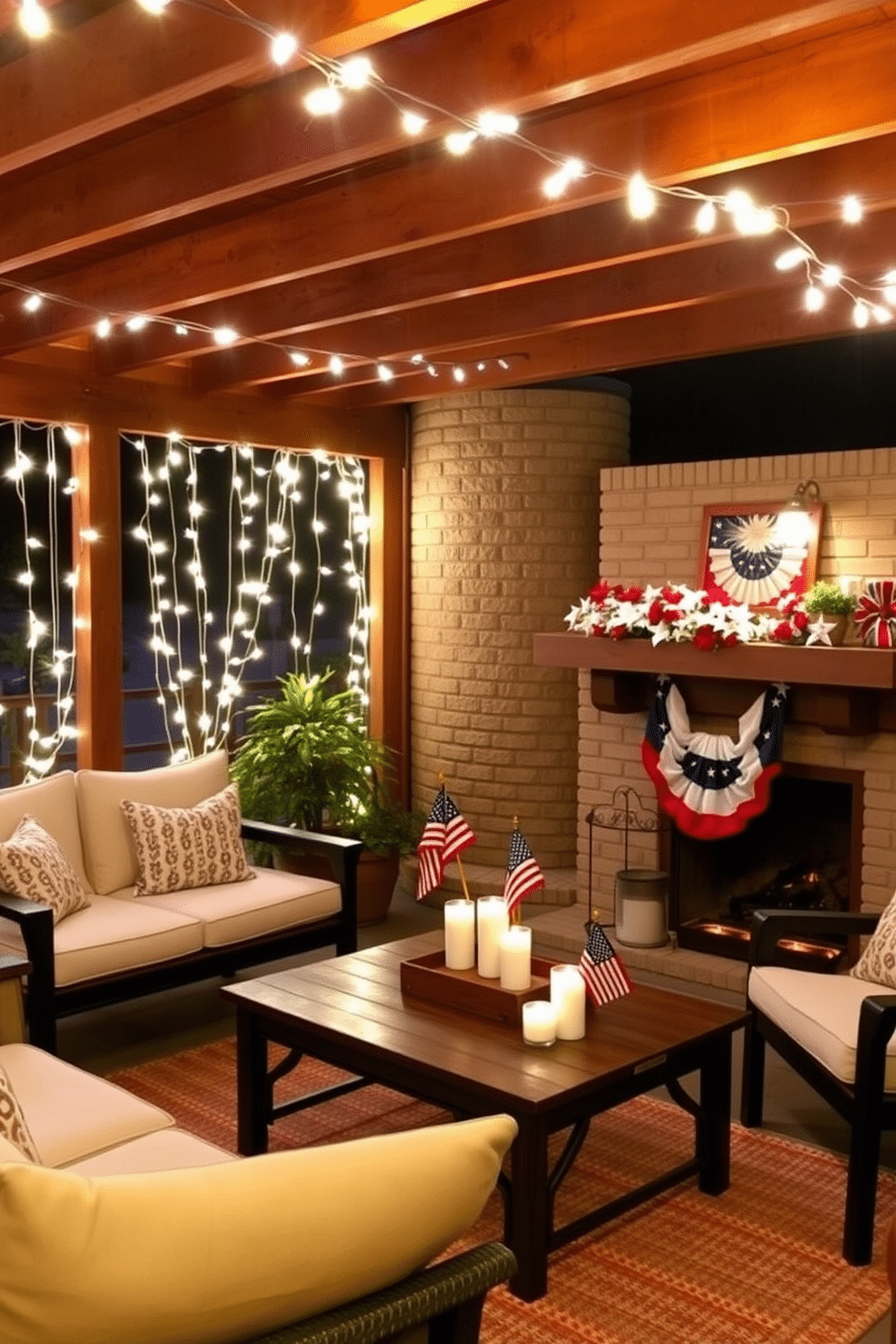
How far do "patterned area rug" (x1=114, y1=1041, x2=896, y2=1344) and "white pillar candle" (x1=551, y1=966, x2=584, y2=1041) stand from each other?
48cm

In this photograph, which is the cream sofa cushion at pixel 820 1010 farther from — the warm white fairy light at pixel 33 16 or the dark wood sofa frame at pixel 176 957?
the warm white fairy light at pixel 33 16

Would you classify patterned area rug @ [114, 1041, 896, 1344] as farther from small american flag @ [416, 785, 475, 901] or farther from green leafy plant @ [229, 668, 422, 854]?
green leafy plant @ [229, 668, 422, 854]

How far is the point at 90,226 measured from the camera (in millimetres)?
3682

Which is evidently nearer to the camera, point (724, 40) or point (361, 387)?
point (724, 40)

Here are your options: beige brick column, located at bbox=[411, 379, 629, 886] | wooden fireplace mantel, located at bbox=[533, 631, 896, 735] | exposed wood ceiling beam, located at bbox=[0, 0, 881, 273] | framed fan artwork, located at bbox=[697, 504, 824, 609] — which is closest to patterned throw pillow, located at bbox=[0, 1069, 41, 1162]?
exposed wood ceiling beam, located at bbox=[0, 0, 881, 273]

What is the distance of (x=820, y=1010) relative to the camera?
360 centimetres

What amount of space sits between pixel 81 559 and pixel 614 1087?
3556mm

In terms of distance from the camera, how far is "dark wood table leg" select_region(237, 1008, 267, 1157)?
3.74 m

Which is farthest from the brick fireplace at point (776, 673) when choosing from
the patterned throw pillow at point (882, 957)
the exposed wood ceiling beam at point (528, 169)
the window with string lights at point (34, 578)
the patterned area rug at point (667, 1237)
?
the window with string lights at point (34, 578)

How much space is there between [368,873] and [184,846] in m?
1.43

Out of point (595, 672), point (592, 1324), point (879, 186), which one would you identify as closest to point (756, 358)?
point (595, 672)

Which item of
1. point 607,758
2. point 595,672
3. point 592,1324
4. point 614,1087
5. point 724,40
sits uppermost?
point 724,40

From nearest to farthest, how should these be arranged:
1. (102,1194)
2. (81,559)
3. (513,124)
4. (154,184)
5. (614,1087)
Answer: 1. (102,1194)
2. (513,124)
3. (614,1087)
4. (154,184)
5. (81,559)

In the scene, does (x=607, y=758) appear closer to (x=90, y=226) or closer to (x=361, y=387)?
(x=361, y=387)
